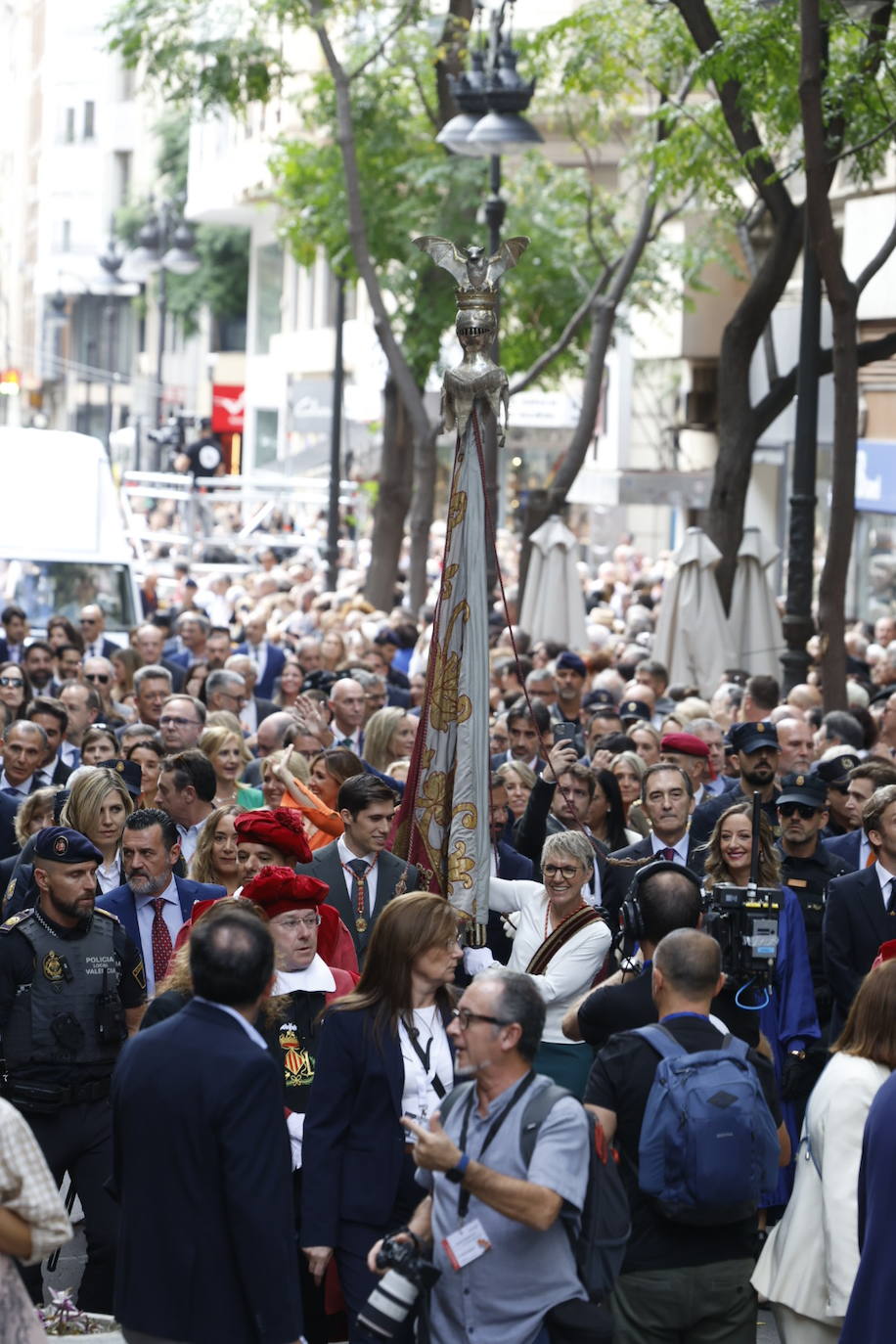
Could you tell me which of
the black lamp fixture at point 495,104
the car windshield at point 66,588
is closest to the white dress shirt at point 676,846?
the black lamp fixture at point 495,104

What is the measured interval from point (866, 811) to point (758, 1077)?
334cm

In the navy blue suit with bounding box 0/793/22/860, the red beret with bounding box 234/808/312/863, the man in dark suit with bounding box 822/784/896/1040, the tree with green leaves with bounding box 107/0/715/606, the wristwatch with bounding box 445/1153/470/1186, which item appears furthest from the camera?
the tree with green leaves with bounding box 107/0/715/606

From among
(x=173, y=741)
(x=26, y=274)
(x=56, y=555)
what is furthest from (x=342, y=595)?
(x=26, y=274)

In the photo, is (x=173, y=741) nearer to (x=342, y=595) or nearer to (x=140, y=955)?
(x=140, y=955)

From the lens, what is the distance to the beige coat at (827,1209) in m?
6.35

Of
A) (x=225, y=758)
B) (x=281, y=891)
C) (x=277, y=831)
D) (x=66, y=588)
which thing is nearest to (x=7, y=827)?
(x=225, y=758)

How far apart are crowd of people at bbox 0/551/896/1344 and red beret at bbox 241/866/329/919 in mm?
12

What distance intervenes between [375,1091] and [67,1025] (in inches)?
64.5

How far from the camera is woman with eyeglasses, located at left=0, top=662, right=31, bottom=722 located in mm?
Answer: 14305

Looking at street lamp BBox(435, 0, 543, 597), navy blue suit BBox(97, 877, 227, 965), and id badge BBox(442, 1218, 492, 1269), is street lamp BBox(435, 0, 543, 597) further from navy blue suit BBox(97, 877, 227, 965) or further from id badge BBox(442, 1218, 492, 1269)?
id badge BBox(442, 1218, 492, 1269)

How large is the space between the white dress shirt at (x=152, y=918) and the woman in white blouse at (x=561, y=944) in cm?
133

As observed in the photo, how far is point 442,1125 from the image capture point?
585 cm

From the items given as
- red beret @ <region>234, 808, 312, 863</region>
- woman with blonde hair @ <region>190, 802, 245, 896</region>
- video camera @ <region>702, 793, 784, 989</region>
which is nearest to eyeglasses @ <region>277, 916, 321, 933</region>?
red beret @ <region>234, 808, 312, 863</region>

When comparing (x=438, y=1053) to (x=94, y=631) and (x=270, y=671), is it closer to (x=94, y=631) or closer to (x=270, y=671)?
(x=270, y=671)
